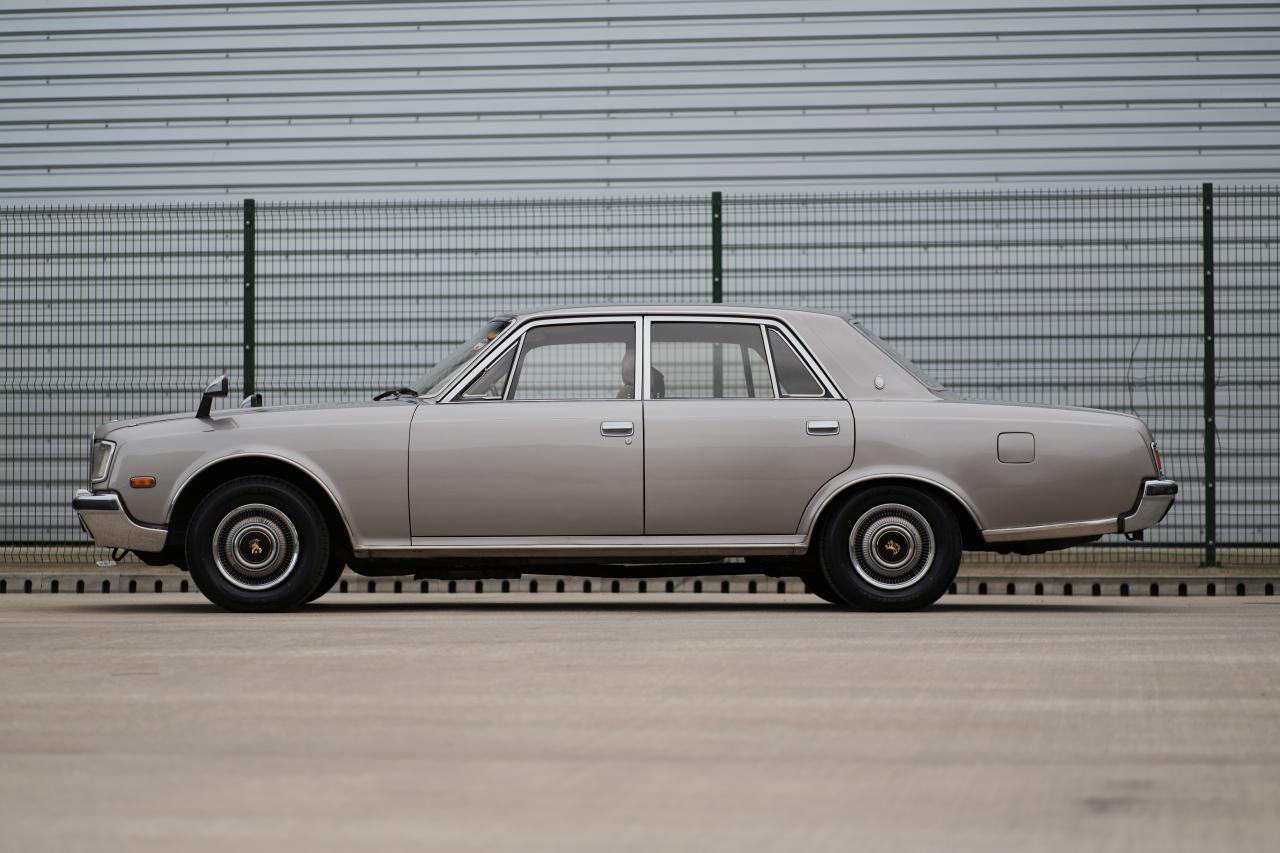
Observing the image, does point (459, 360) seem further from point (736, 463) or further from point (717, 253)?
point (717, 253)

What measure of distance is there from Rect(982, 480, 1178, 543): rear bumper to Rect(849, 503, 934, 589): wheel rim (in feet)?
1.07

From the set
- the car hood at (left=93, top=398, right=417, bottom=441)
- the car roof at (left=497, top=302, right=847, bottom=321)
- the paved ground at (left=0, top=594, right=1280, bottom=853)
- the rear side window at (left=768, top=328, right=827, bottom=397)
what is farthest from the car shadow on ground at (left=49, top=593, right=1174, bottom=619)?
the car roof at (left=497, top=302, right=847, bottom=321)

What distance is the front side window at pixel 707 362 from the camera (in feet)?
29.2

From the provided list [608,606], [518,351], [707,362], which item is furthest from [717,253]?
[518,351]

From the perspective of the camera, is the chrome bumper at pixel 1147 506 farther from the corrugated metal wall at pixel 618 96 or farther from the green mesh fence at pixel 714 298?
the corrugated metal wall at pixel 618 96

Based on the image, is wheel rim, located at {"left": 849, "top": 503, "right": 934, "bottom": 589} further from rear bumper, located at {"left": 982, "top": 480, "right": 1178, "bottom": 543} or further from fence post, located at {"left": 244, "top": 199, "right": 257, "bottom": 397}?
fence post, located at {"left": 244, "top": 199, "right": 257, "bottom": 397}

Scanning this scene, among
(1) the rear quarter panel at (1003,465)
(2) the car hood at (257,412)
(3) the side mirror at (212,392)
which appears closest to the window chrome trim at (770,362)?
(1) the rear quarter panel at (1003,465)

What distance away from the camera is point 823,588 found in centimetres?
959

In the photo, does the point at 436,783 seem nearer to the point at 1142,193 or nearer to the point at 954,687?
the point at 954,687

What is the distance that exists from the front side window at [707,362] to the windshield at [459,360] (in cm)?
79

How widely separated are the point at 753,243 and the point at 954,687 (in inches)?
324

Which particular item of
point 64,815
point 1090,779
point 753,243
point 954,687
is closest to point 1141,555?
point 753,243

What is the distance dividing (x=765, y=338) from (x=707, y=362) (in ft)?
1.05

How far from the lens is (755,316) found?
29.8 ft
